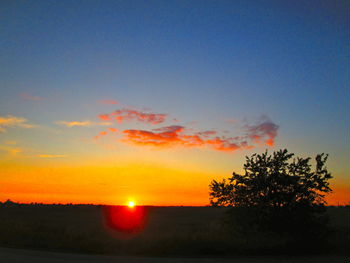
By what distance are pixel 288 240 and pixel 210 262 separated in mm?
6651

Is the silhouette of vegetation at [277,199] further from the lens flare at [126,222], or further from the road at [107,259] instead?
the lens flare at [126,222]

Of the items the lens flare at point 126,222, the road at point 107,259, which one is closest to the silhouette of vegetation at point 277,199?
the road at point 107,259

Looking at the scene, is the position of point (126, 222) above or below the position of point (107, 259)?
above

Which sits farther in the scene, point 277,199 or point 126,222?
point 126,222

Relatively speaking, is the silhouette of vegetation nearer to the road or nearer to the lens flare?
the road

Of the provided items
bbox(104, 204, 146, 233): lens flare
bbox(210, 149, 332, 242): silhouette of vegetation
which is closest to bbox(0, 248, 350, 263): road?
bbox(210, 149, 332, 242): silhouette of vegetation

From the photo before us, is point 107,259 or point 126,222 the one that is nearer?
point 107,259

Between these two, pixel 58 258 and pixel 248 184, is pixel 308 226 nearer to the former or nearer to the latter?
pixel 248 184

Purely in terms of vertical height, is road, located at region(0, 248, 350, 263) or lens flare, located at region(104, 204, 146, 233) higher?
lens flare, located at region(104, 204, 146, 233)

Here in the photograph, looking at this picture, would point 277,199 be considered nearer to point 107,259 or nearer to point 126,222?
→ point 107,259

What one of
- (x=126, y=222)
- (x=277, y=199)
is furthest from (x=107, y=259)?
(x=126, y=222)

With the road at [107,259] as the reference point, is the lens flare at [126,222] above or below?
above

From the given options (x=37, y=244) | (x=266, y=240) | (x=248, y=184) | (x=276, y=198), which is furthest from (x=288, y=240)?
(x=37, y=244)

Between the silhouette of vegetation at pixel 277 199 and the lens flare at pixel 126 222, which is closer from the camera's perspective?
the silhouette of vegetation at pixel 277 199
